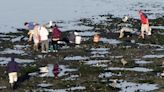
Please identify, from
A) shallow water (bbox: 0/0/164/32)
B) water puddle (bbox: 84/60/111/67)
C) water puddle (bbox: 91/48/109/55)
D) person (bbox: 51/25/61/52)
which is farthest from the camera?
shallow water (bbox: 0/0/164/32)

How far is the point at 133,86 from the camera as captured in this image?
2556 centimetres

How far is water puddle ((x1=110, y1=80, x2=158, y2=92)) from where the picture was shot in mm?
24672

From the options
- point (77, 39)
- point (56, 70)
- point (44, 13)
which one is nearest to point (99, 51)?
point (77, 39)

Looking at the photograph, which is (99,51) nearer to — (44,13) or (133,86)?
(133,86)

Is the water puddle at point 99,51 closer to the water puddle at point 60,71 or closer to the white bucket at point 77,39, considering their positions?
the white bucket at point 77,39

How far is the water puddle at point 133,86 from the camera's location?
24.7 m

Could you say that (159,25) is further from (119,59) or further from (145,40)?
(119,59)

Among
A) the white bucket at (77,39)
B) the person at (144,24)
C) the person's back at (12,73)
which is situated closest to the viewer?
the person's back at (12,73)

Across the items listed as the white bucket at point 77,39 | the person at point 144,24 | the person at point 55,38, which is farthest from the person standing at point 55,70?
the person at point 144,24

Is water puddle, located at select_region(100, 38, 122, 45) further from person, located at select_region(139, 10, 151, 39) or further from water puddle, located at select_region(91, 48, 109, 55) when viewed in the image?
water puddle, located at select_region(91, 48, 109, 55)

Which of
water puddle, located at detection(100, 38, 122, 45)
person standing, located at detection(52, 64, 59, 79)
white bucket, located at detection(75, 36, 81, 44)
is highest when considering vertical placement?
white bucket, located at detection(75, 36, 81, 44)

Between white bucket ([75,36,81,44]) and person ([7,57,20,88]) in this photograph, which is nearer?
person ([7,57,20,88])

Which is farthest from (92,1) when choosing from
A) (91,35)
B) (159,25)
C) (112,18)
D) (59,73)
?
(59,73)

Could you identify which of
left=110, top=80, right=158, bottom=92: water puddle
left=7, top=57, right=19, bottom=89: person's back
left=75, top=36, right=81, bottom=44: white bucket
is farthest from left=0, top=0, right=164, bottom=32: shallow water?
left=110, top=80, right=158, bottom=92: water puddle
